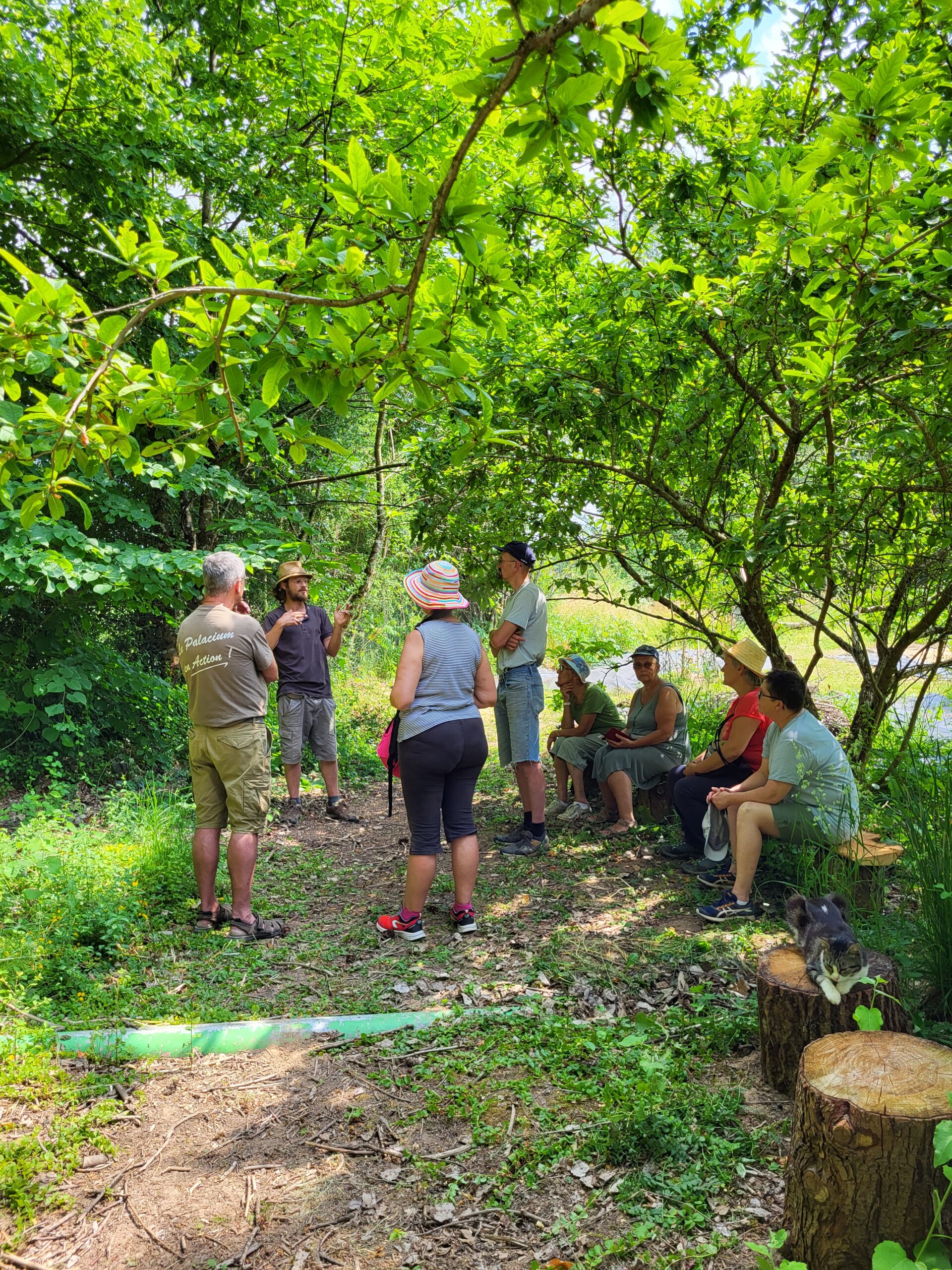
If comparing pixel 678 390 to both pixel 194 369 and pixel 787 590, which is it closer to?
pixel 787 590

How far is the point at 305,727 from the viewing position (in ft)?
23.2

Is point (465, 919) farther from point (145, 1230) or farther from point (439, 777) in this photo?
point (145, 1230)

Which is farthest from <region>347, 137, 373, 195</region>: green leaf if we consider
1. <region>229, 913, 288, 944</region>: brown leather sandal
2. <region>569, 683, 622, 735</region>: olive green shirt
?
<region>569, 683, 622, 735</region>: olive green shirt

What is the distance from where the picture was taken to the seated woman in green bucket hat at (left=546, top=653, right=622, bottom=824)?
6781 mm

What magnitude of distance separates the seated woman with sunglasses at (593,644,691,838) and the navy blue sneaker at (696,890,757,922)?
160 cm

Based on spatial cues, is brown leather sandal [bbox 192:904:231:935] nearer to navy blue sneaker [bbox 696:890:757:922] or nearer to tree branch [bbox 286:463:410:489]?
navy blue sneaker [bbox 696:890:757:922]

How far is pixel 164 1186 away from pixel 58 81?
7.19 metres

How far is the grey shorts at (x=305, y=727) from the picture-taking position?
6.87 meters

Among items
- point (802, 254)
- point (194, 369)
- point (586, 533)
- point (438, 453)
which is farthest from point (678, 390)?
point (194, 369)

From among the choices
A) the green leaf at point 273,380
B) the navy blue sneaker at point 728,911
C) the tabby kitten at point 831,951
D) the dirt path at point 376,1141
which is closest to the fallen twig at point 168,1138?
the dirt path at point 376,1141

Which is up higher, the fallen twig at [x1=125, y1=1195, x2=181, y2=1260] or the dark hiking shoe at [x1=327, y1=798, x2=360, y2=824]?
the dark hiking shoe at [x1=327, y1=798, x2=360, y2=824]

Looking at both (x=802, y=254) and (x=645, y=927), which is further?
(x=645, y=927)

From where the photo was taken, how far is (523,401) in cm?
552

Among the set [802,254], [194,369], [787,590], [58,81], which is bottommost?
[787,590]
